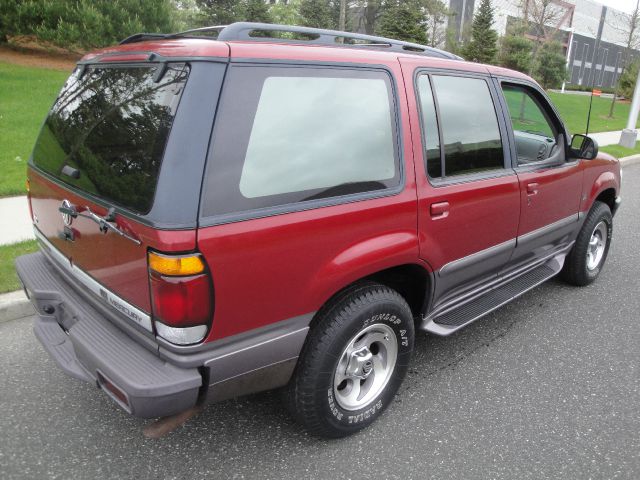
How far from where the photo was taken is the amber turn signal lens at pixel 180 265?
185cm

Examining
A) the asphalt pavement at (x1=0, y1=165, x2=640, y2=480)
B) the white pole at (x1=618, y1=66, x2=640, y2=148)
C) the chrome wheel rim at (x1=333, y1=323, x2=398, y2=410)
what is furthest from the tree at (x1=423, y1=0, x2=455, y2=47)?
the chrome wheel rim at (x1=333, y1=323, x2=398, y2=410)

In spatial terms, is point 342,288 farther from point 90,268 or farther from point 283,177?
point 90,268

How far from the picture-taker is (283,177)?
2.10m

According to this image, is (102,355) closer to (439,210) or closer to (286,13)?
(439,210)

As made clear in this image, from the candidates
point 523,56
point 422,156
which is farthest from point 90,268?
point 523,56

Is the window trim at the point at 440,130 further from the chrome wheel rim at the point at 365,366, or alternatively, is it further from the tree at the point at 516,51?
the tree at the point at 516,51

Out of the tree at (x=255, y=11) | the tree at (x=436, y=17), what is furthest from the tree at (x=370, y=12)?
the tree at (x=255, y=11)

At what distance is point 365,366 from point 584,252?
2764 mm

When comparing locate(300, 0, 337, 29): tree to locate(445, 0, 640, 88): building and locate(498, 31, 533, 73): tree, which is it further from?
locate(445, 0, 640, 88): building

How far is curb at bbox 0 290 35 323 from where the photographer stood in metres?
3.63

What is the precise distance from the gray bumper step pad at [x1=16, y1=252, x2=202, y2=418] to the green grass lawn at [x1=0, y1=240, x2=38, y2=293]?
1.27 metres

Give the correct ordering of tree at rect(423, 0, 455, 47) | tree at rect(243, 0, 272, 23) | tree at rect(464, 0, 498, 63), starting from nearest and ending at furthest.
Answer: tree at rect(243, 0, 272, 23), tree at rect(464, 0, 498, 63), tree at rect(423, 0, 455, 47)

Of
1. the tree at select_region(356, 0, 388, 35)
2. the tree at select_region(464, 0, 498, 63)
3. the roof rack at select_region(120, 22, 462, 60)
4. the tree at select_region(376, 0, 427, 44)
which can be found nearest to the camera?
the roof rack at select_region(120, 22, 462, 60)

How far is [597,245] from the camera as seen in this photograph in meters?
4.72
